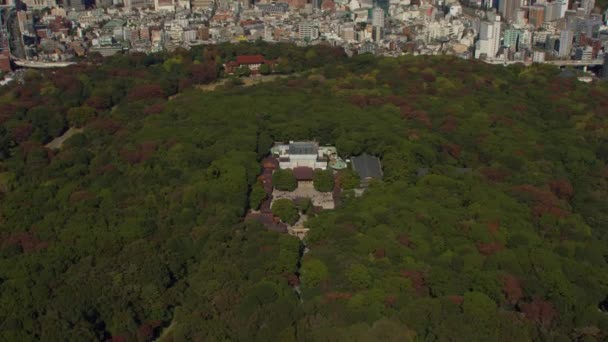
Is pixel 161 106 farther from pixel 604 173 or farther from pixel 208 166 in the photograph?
pixel 604 173

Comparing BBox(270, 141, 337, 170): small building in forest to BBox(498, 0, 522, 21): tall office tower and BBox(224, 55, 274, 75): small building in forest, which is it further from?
BBox(498, 0, 522, 21): tall office tower

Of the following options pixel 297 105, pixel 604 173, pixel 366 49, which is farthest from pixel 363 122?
pixel 366 49

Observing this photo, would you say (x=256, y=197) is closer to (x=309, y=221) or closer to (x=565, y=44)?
(x=309, y=221)

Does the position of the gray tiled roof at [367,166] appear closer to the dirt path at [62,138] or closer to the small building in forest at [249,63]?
the dirt path at [62,138]

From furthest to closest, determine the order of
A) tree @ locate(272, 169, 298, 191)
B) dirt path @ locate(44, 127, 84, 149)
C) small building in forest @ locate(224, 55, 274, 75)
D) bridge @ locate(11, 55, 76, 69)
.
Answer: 1. bridge @ locate(11, 55, 76, 69)
2. small building in forest @ locate(224, 55, 274, 75)
3. dirt path @ locate(44, 127, 84, 149)
4. tree @ locate(272, 169, 298, 191)

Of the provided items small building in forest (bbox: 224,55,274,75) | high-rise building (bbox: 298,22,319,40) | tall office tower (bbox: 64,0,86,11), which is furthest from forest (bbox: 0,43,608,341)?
tall office tower (bbox: 64,0,86,11)

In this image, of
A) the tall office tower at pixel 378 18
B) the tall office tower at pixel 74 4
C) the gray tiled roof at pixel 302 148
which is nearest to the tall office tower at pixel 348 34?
the tall office tower at pixel 378 18

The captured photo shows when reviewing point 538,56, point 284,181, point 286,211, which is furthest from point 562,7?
point 286,211
